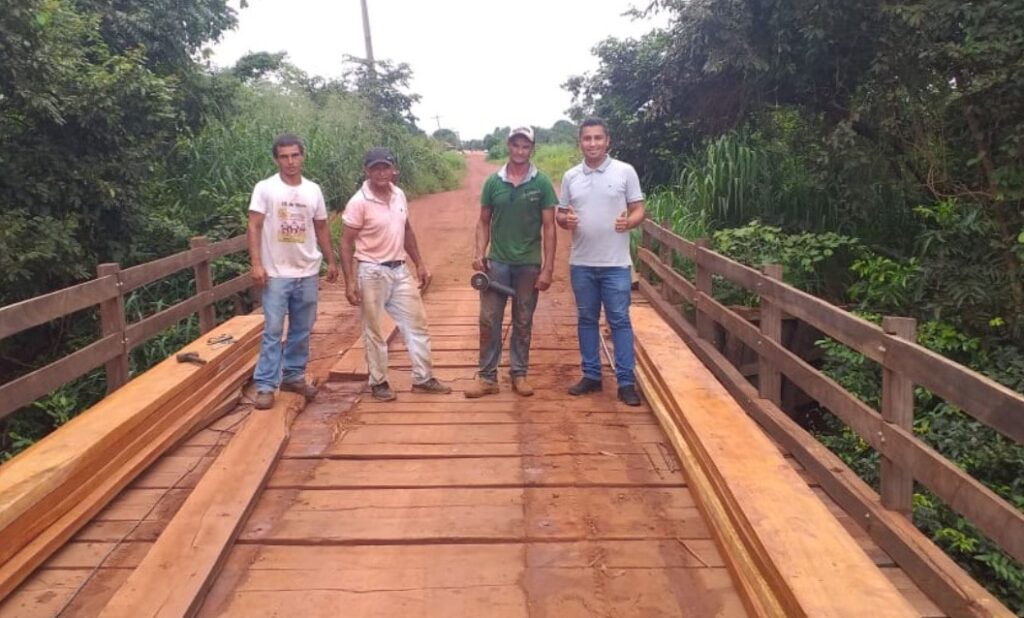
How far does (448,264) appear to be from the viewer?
41.6 feet

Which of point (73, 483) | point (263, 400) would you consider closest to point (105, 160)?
point (263, 400)

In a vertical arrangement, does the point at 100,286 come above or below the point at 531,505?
above

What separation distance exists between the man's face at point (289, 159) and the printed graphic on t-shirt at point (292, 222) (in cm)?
18

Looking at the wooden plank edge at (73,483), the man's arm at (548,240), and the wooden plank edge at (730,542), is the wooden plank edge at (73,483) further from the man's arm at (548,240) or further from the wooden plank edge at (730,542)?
the wooden plank edge at (730,542)

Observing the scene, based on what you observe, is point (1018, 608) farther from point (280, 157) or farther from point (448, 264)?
point (448, 264)

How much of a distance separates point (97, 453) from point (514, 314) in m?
2.67

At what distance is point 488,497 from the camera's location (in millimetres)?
3895

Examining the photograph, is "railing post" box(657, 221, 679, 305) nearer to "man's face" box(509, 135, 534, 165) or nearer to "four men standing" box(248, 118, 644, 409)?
"four men standing" box(248, 118, 644, 409)

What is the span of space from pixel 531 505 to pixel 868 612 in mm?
1625

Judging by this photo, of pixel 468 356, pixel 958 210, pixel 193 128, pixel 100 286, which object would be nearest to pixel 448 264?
pixel 193 128

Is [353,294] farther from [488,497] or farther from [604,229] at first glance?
[488,497]

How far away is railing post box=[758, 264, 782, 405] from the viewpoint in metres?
4.81

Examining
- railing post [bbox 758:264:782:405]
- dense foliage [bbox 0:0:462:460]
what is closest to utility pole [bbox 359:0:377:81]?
dense foliage [bbox 0:0:462:460]

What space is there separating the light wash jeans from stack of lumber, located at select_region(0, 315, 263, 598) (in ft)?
2.94
